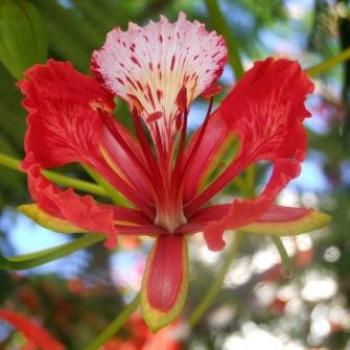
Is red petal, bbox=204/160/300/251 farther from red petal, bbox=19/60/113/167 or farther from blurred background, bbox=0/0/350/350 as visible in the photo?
blurred background, bbox=0/0/350/350

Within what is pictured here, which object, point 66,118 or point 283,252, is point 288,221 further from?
point 66,118

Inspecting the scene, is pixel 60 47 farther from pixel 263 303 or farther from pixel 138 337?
pixel 263 303

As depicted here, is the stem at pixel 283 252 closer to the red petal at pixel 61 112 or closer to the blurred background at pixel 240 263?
the red petal at pixel 61 112

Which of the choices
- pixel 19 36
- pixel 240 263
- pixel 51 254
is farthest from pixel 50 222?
pixel 240 263

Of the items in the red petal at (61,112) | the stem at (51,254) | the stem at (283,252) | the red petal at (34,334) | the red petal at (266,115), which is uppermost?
the red petal at (61,112)

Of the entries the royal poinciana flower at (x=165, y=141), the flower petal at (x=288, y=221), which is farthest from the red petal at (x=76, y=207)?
Result: the flower petal at (x=288, y=221)

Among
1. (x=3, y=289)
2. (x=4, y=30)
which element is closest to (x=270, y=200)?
(x=4, y=30)
